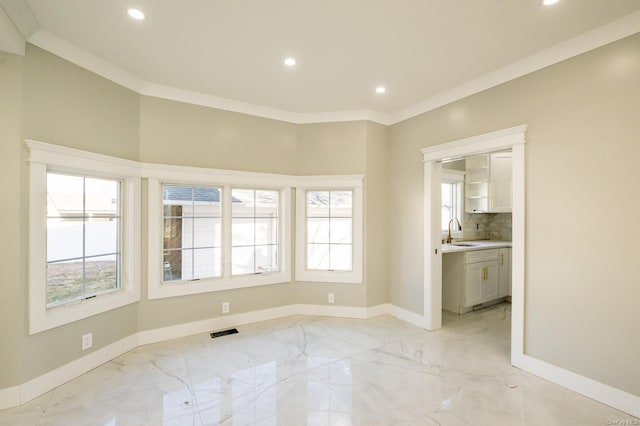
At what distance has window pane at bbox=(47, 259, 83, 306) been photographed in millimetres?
2465

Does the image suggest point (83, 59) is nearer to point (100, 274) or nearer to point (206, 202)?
point (206, 202)

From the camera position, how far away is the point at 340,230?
4.14 meters

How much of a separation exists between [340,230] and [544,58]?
2840 mm

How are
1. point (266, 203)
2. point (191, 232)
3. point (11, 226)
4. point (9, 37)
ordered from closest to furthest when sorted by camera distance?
point (9, 37), point (11, 226), point (191, 232), point (266, 203)

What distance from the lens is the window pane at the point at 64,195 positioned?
249 centimetres

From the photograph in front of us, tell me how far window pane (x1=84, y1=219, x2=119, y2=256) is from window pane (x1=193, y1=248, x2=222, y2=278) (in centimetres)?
84

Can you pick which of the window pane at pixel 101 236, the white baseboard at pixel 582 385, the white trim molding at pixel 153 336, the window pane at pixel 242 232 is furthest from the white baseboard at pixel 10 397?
the white baseboard at pixel 582 385

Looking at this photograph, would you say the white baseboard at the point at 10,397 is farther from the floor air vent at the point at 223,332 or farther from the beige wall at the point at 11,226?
the floor air vent at the point at 223,332

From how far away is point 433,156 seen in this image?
355cm

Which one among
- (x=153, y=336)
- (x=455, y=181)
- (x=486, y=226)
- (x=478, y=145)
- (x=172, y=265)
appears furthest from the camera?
(x=486, y=226)

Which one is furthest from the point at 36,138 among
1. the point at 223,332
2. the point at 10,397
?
the point at 223,332

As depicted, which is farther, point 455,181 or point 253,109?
point 455,181

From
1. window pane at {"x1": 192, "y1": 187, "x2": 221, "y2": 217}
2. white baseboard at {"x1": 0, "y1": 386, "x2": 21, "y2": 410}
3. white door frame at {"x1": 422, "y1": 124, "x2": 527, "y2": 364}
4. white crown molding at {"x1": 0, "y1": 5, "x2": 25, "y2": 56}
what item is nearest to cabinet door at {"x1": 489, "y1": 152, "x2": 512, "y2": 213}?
white door frame at {"x1": 422, "y1": 124, "x2": 527, "y2": 364}

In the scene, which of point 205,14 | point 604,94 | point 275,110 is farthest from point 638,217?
point 275,110
